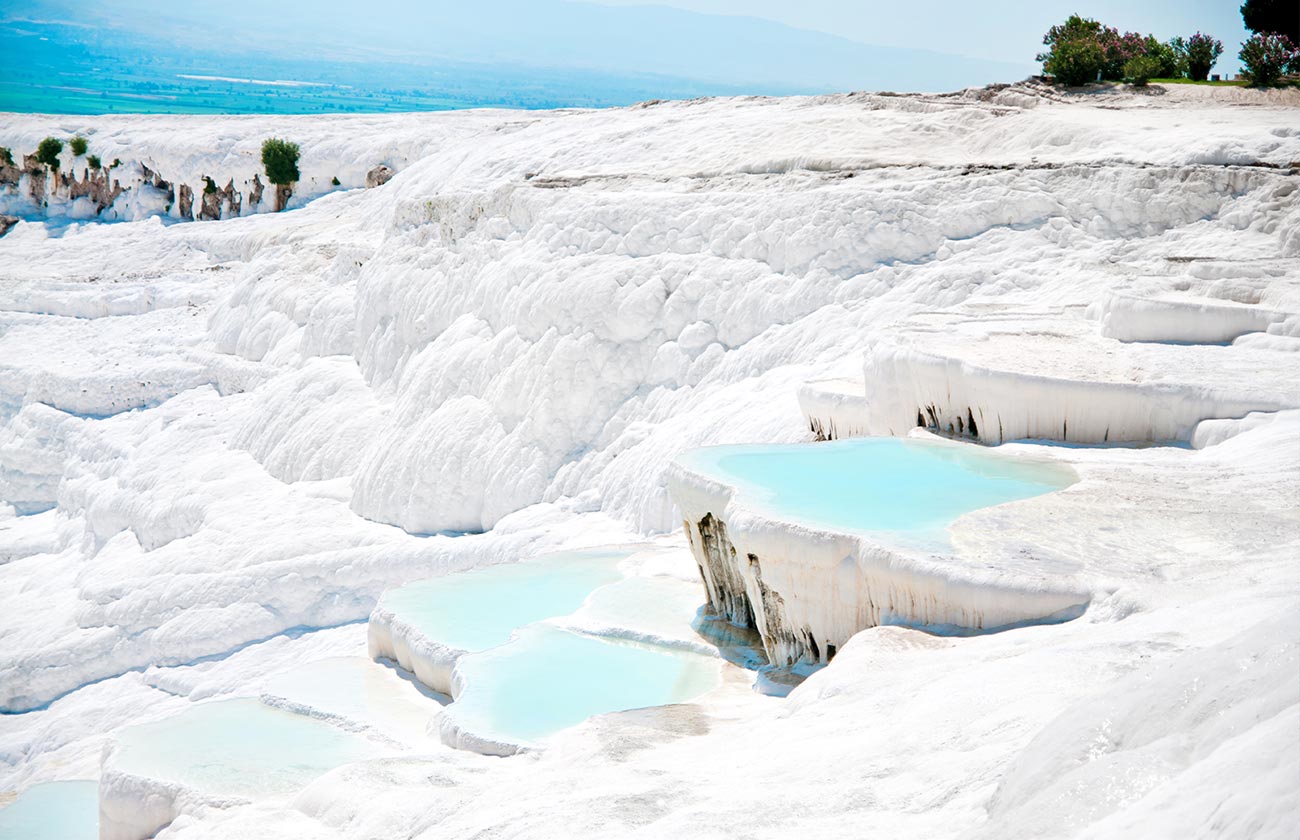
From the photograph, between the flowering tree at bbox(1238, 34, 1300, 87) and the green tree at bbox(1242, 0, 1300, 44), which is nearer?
the flowering tree at bbox(1238, 34, 1300, 87)

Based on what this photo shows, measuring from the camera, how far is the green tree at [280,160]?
3225 cm

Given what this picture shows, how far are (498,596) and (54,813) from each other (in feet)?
12.9

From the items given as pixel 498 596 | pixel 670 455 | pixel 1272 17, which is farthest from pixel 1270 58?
pixel 498 596

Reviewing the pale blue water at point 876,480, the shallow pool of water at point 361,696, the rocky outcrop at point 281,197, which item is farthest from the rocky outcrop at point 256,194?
the pale blue water at point 876,480

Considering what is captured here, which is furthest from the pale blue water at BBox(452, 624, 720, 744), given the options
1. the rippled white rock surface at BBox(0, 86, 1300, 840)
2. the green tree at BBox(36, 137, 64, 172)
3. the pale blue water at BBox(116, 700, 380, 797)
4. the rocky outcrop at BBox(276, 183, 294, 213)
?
the green tree at BBox(36, 137, 64, 172)

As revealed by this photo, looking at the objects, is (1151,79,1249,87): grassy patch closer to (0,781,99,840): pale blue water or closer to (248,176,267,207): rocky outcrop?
(0,781,99,840): pale blue water

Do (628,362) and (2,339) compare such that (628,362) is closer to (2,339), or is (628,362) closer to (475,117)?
(2,339)

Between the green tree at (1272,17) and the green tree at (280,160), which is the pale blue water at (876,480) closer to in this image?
the green tree at (1272,17)

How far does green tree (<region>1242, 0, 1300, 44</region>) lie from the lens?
17.0 metres

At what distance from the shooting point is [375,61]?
181250mm

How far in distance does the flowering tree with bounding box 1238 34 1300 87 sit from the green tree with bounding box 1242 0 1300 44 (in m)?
2.30

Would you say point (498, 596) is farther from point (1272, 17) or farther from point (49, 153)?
point (49, 153)

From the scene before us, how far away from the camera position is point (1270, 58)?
1445cm

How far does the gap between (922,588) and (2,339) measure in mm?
21947
